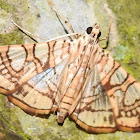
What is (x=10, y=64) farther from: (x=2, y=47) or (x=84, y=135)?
(x=84, y=135)

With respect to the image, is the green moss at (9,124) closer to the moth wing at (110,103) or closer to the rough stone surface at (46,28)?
the rough stone surface at (46,28)

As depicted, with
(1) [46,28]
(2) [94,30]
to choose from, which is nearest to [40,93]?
(1) [46,28]

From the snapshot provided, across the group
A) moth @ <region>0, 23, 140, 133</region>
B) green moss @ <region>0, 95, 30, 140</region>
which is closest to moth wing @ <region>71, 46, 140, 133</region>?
moth @ <region>0, 23, 140, 133</region>

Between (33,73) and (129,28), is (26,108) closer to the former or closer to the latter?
(33,73)

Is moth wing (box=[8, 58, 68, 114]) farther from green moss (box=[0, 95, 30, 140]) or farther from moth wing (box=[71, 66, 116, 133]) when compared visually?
moth wing (box=[71, 66, 116, 133])

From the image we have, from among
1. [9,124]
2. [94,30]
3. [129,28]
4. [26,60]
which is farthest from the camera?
[129,28]

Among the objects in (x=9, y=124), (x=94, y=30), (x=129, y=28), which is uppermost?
(x=94, y=30)

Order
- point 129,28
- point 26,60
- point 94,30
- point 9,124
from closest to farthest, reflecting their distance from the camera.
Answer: point 26,60, point 94,30, point 9,124, point 129,28
